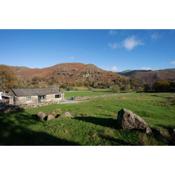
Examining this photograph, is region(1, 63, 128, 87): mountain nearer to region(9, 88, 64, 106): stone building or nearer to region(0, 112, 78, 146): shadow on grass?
region(9, 88, 64, 106): stone building

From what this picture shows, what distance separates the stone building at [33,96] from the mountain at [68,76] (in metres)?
14.1

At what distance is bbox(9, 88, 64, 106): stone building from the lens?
24359mm

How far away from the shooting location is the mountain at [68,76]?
5206cm

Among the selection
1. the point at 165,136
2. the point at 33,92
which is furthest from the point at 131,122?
the point at 33,92

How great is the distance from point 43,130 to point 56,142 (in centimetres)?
180

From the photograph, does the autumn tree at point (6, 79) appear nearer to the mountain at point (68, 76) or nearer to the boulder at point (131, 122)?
the mountain at point (68, 76)

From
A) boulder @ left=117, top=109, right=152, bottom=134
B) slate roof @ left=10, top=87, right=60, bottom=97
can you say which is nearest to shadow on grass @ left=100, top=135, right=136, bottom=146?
boulder @ left=117, top=109, right=152, bottom=134

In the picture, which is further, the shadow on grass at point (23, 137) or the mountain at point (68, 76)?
the mountain at point (68, 76)

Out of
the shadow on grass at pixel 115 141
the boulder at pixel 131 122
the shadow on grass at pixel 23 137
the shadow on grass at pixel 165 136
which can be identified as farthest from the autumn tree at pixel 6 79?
the shadow on grass at pixel 165 136

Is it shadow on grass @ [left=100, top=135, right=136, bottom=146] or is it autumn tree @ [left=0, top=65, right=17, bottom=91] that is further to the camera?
autumn tree @ [left=0, top=65, right=17, bottom=91]

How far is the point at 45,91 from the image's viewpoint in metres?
28.4

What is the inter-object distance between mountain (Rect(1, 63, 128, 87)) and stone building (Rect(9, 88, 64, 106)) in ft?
46.2
